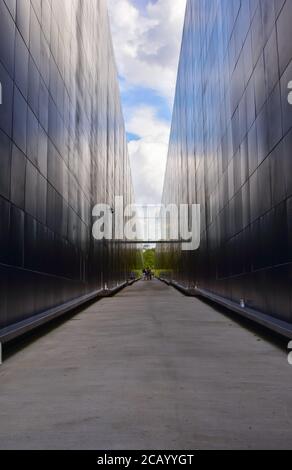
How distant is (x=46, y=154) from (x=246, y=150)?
6164 millimetres

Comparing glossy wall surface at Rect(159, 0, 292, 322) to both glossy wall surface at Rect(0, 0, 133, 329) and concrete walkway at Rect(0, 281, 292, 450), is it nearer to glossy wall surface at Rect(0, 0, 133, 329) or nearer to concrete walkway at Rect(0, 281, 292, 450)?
concrete walkway at Rect(0, 281, 292, 450)

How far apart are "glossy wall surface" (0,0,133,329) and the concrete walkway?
2.47 meters

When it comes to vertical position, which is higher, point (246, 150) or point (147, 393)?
point (246, 150)

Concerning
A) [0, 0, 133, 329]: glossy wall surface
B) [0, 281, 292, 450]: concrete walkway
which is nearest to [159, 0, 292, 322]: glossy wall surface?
[0, 281, 292, 450]: concrete walkway

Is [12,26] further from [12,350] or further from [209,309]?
[209,309]

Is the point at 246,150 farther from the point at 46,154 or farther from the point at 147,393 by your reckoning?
the point at 147,393

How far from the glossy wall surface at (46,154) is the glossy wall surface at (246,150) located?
19.7ft

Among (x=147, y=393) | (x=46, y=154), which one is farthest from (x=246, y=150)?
(x=147, y=393)

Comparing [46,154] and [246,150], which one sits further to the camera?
[246,150]

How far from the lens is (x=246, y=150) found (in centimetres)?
1605

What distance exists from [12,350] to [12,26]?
7.08m

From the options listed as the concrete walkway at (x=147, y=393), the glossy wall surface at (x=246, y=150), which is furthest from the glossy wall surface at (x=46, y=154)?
the glossy wall surface at (x=246, y=150)

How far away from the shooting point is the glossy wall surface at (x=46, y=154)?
11.3 m

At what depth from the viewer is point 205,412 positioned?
5734 millimetres
